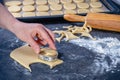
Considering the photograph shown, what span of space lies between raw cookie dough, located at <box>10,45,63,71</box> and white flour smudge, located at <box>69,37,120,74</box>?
0.16 m

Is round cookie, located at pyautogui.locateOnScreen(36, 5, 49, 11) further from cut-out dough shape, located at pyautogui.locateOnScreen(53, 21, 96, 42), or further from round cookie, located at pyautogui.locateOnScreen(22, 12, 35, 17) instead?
cut-out dough shape, located at pyautogui.locateOnScreen(53, 21, 96, 42)

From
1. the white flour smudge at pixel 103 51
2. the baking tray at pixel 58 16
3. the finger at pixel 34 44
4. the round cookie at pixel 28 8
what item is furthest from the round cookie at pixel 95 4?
the finger at pixel 34 44

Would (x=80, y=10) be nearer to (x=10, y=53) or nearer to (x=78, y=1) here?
(x=78, y=1)

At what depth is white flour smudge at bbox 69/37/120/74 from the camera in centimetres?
100

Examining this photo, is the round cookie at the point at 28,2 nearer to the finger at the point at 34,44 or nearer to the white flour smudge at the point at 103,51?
the white flour smudge at the point at 103,51

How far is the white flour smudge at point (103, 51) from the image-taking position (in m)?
1.00

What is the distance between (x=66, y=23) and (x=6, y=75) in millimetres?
535

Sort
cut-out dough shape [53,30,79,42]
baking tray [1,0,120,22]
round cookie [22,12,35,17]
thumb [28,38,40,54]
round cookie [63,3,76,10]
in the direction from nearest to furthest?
thumb [28,38,40,54] → cut-out dough shape [53,30,79,42] → baking tray [1,0,120,22] → round cookie [22,12,35,17] → round cookie [63,3,76,10]

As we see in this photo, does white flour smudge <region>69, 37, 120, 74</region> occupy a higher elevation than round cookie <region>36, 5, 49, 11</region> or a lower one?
lower

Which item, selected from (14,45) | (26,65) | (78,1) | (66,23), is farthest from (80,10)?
(26,65)

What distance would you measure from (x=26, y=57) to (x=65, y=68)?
170 mm

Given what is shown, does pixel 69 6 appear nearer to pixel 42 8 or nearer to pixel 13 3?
pixel 42 8

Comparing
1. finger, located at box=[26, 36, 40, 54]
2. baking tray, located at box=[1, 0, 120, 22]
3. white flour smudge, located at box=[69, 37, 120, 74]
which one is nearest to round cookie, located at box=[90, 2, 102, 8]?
baking tray, located at box=[1, 0, 120, 22]

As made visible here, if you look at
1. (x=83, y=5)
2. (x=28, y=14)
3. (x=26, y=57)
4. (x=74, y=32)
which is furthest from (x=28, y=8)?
(x=26, y=57)
